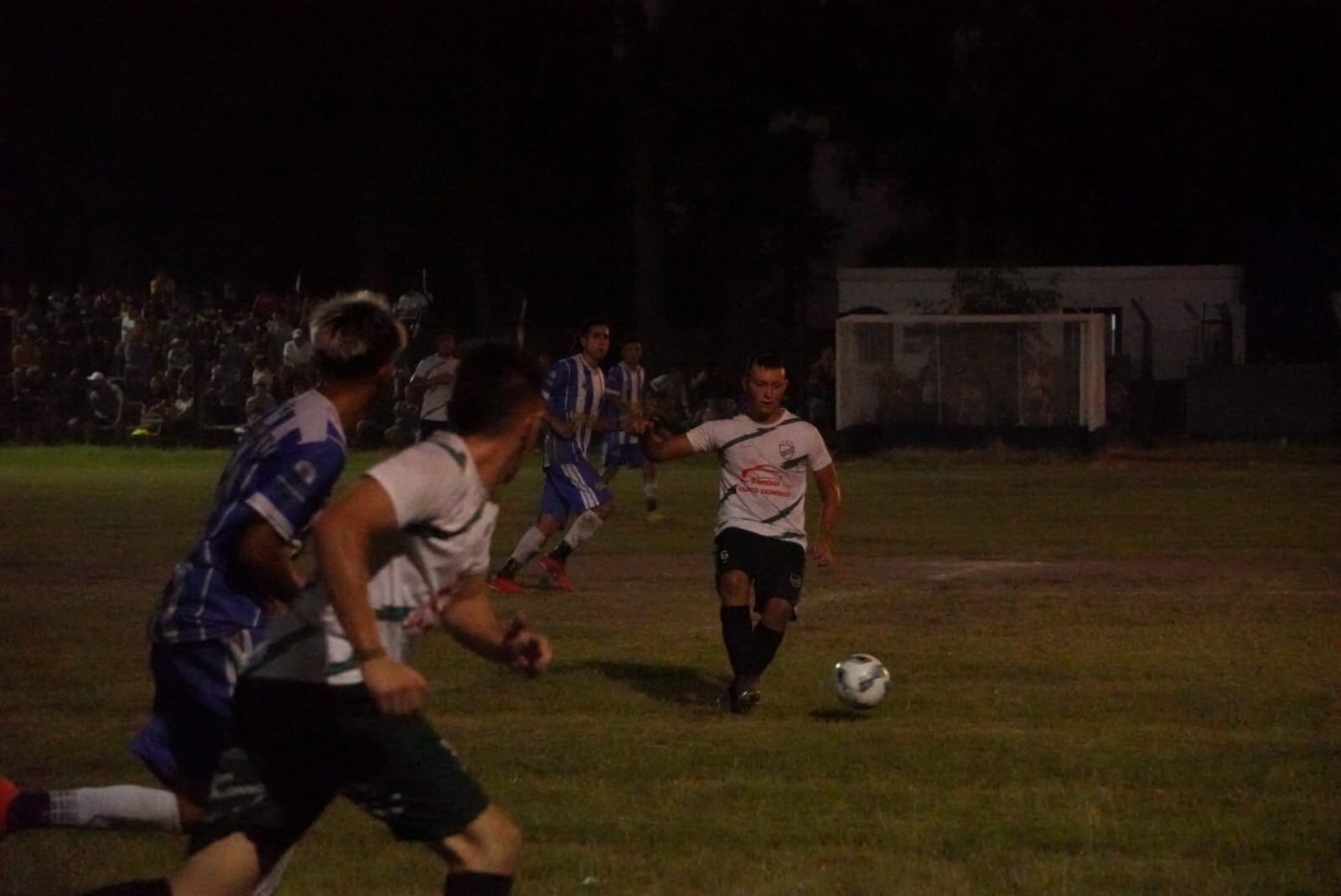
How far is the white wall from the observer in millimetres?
37312

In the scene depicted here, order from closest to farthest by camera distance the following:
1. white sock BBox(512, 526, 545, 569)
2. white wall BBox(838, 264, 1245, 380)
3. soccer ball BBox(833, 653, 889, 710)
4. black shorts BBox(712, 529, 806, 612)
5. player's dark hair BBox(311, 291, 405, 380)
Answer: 1. player's dark hair BBox(311, 291, 405, 380)
2. soccer ball BBox(833, 653, 889, 710)
3. black shorts BBox(712, 529, 806, 612)
4. white sock BBox(512, 526, 545, 569)
5. white wall BBox(838, 264, 1245, 380)

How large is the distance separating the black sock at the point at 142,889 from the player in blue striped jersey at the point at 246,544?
36 cm

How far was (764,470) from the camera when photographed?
950cm

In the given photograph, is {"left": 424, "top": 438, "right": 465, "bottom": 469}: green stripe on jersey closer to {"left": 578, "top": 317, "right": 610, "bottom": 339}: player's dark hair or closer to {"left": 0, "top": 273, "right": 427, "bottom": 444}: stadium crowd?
{"left": 578, "top": 317, "right": 610, "bottom": 339}: player's dark hair

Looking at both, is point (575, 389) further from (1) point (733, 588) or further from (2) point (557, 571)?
(1) point (733, 588)

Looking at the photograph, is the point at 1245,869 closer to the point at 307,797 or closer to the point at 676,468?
the point at 307,797

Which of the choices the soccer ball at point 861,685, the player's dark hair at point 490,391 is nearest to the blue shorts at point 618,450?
the soccer ball at point 861,685

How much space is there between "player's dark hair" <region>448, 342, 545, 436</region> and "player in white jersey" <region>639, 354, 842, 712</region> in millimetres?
4449

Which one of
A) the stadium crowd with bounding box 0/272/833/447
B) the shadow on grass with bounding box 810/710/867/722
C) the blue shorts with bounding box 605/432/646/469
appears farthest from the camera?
the stadium crowd with bounding box 0/272/833/447

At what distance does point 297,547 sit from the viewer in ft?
16.7

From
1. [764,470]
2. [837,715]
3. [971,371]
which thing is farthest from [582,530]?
[971,371]

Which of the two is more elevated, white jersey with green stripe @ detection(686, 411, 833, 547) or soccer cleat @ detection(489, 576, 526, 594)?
white jersey with green stripe @ detection(686, 411, 833, 547)

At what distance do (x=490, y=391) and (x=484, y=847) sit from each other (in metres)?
1.04

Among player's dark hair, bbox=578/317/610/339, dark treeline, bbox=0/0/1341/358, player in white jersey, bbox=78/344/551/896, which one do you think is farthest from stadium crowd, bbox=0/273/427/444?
player in white jersey, bbox=78/344/551/896
